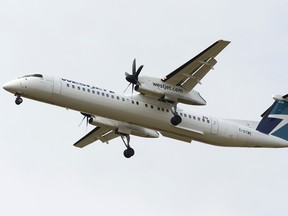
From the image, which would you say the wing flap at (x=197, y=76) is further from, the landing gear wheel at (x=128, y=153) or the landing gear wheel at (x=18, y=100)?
the landing gear wheel at (x=18, y=100)

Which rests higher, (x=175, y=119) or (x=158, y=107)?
(x=158, y=107)

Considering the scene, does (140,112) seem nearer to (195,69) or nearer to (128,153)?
(195,69)

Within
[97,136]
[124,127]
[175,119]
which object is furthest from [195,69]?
[97,136]

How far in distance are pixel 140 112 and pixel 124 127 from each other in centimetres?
244

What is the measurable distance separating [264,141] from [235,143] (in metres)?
1.61

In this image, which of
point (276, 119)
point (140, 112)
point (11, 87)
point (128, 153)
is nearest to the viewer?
point (11, 87)

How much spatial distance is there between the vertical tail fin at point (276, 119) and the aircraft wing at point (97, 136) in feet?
23.4

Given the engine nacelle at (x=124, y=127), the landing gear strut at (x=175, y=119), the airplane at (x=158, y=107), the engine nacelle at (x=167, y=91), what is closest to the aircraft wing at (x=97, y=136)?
the airplane at (x=158, y=107)

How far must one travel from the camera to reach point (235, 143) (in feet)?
A: 116

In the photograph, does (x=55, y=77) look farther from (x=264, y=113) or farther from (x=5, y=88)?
(x=264, y=113)

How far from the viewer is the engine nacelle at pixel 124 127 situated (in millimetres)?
34750

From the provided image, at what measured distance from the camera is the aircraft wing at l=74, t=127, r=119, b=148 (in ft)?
122

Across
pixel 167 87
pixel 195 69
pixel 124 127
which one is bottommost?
pixel 124 127

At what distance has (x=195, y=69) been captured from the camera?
32750 millimetres
